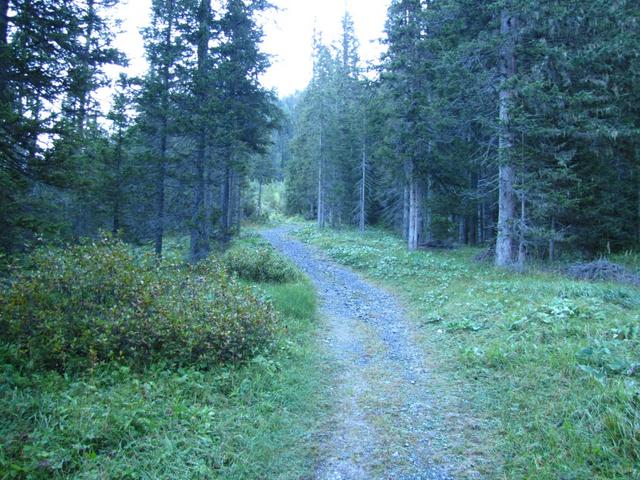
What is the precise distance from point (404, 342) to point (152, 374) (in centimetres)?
520

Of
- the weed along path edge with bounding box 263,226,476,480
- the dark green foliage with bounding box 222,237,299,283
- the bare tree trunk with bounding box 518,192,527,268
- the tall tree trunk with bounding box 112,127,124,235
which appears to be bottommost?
the weed along path edge with bounding box 263,226,476,480

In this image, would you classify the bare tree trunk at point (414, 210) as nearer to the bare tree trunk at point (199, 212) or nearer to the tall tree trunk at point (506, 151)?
the tall tree trunk at point (506, 151)

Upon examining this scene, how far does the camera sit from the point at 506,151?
13227mm

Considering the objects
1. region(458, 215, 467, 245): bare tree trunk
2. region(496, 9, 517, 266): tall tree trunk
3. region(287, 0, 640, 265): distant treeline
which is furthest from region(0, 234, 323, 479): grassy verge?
region(458, 215, 467, 245): bare tree trunk

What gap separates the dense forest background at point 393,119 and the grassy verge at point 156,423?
12.9 feet

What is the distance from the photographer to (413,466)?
444 centimetres

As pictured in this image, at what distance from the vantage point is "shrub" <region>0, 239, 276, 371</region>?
570 centimetres

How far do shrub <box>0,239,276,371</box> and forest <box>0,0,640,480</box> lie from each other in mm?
38

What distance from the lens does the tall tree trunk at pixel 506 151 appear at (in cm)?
1327

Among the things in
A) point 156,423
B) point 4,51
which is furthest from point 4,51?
point 156,423

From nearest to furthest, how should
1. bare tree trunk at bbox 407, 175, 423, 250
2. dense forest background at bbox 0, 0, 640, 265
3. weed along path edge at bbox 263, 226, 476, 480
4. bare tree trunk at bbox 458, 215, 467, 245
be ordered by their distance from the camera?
weed along path edge at bbox 263, 226, 476, 480
dense forest background at bbox 0, 0, 640, 265
bare tree trunk at bbox 407, 175, 423, 250
bare tree trunk at bbox 458, 215, 467, 245

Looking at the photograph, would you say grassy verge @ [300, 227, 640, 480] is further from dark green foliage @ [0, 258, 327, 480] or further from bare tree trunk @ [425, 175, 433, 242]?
bare tree trunk @ [425, 175, 433, 242]

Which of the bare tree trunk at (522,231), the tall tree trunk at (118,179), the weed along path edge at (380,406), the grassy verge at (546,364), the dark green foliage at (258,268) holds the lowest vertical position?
the weed along path edge at (380,406)

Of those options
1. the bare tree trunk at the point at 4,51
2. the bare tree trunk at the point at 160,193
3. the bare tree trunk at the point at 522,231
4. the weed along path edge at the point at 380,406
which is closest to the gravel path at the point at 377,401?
the weed along path edge at the point at 380,406
